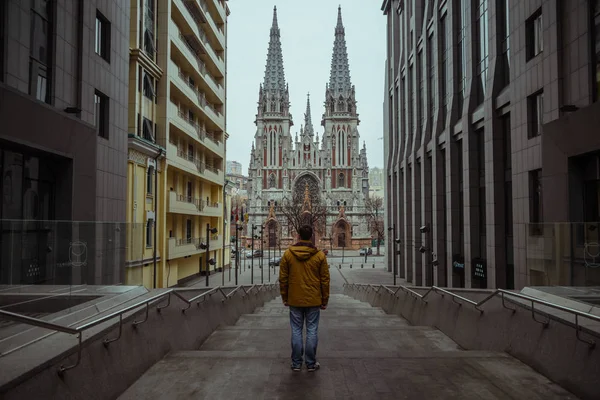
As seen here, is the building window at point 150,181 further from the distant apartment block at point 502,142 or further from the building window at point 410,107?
the building window at point 410,107

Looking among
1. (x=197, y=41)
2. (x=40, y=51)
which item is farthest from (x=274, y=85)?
(x=40, y=51)

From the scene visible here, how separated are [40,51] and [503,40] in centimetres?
1586

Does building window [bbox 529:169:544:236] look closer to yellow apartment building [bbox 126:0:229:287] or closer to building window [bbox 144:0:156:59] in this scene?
yellow apartment building [bbox 126:0:229:287]

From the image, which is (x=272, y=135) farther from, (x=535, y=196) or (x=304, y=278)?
(x=304, y=278)

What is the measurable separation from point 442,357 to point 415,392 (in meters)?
1.40

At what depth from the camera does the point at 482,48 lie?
20.3 meters

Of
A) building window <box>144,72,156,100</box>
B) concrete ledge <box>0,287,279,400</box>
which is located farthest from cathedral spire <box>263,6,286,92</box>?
concrete ledge <box>0,287,279,400</box>

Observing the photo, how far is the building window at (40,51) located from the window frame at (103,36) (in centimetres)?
→ 310

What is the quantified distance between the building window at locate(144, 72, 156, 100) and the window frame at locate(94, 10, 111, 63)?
240 inches

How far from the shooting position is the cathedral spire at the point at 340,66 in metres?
101

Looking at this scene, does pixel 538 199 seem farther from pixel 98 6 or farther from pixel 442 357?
pixel 98 6

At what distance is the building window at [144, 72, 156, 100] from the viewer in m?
22.3

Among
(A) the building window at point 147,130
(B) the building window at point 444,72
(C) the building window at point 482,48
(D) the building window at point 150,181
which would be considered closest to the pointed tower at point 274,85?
(B) the building window at point 444,72

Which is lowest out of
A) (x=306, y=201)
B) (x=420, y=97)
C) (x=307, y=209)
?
(x=307, y=209)
